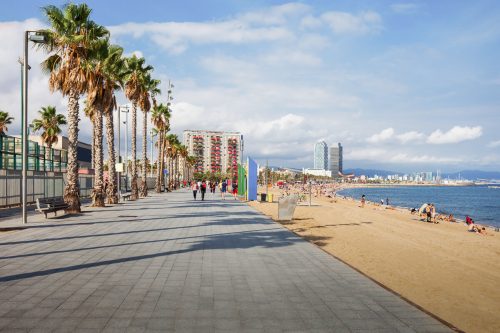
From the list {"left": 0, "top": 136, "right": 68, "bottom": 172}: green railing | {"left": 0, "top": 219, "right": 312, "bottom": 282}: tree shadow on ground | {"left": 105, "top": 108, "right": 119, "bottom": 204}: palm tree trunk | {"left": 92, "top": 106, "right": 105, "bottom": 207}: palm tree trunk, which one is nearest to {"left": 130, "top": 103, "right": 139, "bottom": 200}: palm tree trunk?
{"left": 0, "top": 136, "right": 68, "bottom": 172}: green railing

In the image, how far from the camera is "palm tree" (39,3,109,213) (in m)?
20.8

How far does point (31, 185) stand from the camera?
2822 cm

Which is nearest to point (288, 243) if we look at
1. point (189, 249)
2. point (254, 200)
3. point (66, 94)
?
point (189, 249)

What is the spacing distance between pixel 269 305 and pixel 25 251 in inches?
292

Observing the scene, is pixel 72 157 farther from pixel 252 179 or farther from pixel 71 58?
pixel 252 179

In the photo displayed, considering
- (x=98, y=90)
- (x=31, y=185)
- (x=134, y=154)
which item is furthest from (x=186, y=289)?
(x=134, y=154)

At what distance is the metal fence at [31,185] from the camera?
25234mm

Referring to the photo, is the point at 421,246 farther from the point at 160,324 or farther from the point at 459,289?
the point at 160,324

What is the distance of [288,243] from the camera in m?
13.5

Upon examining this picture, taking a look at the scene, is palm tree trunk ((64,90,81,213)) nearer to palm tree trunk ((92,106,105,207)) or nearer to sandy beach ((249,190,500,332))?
palm tree trunk ((92,106,105,207))

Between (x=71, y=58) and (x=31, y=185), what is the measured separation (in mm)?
10941

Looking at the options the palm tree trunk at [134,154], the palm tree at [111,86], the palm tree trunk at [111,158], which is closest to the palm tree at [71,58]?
the palm tree at [111,86]

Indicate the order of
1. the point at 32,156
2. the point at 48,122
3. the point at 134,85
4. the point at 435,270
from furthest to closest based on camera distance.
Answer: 1. the point at 48,122
2. the point at 134,85
3. the point at 32,156
4. the point at 435,270

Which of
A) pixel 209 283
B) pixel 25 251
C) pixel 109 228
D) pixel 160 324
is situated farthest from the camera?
pixel 109 228
